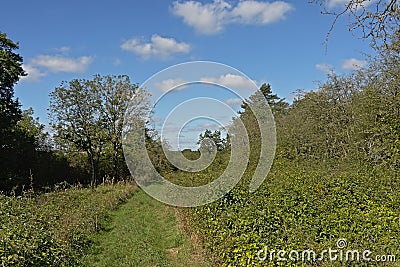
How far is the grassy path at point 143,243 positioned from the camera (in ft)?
23.3

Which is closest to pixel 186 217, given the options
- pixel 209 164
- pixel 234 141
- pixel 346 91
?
pixel 209 164

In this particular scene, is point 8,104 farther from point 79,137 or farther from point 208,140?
point 208,140

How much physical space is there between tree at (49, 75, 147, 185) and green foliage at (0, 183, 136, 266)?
49.7 ft

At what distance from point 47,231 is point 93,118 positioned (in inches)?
869

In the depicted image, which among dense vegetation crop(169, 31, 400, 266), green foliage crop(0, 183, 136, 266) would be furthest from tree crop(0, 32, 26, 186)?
dense vegetation crop(169, 31, 400, 266)

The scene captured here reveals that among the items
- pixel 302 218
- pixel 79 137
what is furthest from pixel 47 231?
pixel 79 137

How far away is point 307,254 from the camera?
4.71m

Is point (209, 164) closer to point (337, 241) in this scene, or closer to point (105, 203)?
point (105, 203)

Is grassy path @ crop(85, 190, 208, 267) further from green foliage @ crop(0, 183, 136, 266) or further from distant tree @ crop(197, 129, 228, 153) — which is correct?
distant tree @ crop(197, 129, 228, 153)

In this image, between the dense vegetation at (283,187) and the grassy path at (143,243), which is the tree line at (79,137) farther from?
the grassy path at (143,243)

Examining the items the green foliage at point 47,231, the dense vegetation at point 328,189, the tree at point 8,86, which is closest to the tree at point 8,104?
the tree at point 8,86

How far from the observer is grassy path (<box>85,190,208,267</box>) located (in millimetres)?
7102

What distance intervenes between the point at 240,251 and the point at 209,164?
27.9 ft

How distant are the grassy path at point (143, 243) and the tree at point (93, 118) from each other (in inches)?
628
